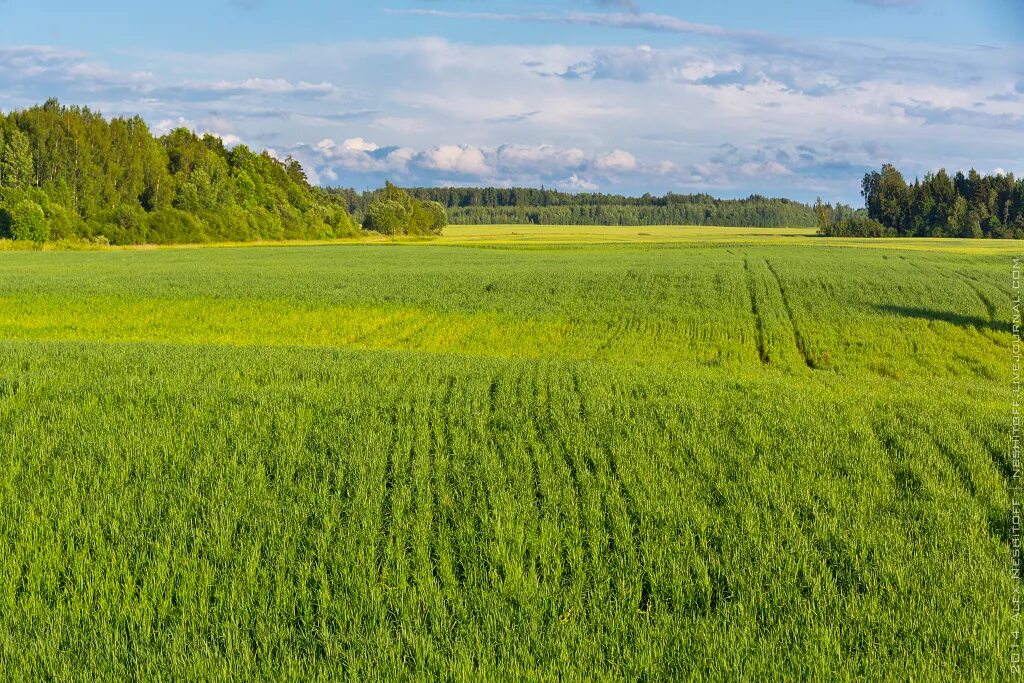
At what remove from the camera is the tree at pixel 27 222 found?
76.8m

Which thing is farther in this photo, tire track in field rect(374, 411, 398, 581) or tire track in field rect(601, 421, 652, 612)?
tire track in field rect(374, 411, 398, 581)

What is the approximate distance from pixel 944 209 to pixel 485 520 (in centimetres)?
13717

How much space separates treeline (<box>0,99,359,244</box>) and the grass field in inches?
3086

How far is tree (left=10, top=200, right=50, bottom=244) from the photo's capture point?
76.8 meters

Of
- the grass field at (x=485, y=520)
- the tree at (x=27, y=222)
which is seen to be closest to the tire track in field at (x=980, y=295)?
the grass field at (x=485, y=520)

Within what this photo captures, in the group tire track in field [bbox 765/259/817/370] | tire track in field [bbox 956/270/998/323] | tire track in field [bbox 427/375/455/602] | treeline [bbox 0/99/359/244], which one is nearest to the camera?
tire track in field [bbox 427/375/455/602]

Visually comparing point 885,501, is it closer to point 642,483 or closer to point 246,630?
point 642,483

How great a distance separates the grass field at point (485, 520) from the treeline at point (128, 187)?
7839 cm

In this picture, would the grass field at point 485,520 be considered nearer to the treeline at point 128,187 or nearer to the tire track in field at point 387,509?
the tire track in field at point 387,509

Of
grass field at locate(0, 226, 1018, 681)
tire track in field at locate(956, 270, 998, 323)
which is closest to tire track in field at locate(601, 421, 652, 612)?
grass field at locate(0, 226, 1018, 681)

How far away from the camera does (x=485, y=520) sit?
26.0ft

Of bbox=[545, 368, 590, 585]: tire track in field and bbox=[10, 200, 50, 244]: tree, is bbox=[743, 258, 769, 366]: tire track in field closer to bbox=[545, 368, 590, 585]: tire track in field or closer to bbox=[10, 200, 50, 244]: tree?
bbox=[545, 368, 590, 585]: tire track in field

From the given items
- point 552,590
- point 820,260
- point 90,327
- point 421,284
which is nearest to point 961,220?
point 820,260

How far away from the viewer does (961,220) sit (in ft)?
398
